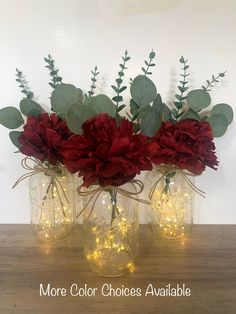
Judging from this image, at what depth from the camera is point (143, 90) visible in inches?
33.4

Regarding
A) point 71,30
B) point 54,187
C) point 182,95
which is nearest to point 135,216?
point 54,187

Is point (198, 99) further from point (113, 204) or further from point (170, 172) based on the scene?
point (113, 204)

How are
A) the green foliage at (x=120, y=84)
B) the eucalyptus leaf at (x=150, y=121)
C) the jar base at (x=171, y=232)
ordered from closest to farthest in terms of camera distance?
the eucalyptus leaf at (x=150, y=121) < the green foliage at (x=120, y=84) < the jar base at (x=171, y=232)

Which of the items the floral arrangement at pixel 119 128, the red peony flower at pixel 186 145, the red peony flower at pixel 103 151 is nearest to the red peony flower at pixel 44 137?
the floral arrangement at pixel 119 128

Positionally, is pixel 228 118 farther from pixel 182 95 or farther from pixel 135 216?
pixel 135 216

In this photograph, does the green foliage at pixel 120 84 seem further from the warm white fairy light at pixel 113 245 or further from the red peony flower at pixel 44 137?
the warm white fairy light at pixel 113 245

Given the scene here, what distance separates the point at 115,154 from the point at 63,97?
266 millimetres

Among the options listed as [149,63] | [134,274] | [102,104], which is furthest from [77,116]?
[134,274]

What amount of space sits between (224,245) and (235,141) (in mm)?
300

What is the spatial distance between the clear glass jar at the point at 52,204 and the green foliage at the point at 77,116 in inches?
9.3

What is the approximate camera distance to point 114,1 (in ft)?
2.98

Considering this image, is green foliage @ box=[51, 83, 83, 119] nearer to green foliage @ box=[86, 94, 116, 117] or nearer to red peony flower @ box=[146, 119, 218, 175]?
green foliage @ box=[86, 94, 116, 117]

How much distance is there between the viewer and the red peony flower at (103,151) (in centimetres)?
68

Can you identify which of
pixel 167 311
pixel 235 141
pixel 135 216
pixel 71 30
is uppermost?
pixel 71 30
